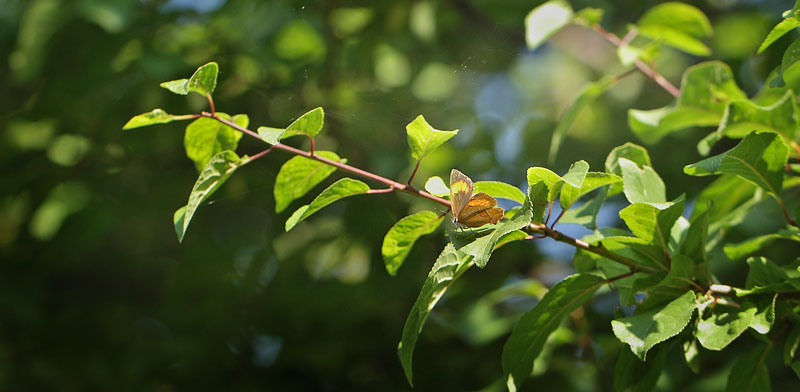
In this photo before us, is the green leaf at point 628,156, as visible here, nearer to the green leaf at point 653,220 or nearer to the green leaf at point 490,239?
the green leaf at point 653,220

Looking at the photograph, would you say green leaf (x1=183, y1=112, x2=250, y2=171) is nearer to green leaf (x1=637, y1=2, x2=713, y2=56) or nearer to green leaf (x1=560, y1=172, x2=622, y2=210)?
green leaf (x1=560, y1=172, x2=622, y2=210)

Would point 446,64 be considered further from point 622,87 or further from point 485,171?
point 622,87

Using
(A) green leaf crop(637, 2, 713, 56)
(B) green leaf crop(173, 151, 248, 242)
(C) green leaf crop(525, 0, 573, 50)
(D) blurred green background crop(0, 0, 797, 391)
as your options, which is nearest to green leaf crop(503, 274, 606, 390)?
(B) green leaf crop(173, 151, 248, 242)

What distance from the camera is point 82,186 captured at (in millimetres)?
1620

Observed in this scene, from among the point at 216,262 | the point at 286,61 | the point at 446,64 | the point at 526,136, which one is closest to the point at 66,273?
the point at 216,262

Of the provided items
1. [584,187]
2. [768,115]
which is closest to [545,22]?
[768,115]

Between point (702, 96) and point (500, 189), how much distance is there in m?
0.40

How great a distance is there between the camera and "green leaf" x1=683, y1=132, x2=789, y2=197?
608 millimetres

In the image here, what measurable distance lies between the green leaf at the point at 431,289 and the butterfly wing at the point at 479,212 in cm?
3

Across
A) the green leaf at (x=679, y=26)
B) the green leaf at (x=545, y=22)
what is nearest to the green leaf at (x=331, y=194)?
the green leaf at (x=545, y=22)

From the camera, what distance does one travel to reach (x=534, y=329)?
0.64m

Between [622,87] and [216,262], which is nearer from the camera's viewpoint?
[216,262]

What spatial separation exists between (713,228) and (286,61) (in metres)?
1.05

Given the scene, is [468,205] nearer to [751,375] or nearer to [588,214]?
[588,214]
